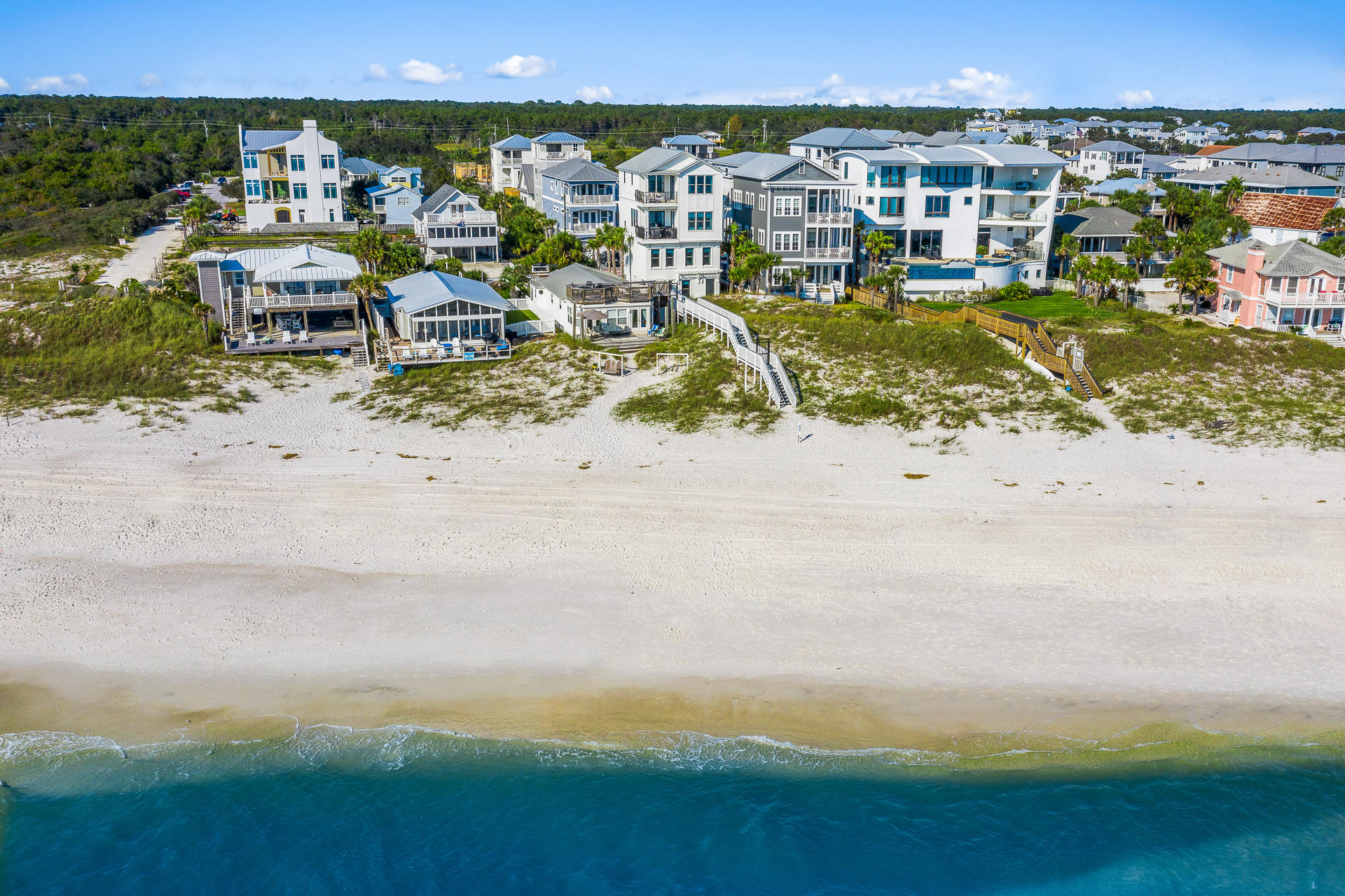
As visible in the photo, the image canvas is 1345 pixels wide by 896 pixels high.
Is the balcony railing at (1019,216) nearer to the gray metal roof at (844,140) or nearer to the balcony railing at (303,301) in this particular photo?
the gray metal roof at (844,140)

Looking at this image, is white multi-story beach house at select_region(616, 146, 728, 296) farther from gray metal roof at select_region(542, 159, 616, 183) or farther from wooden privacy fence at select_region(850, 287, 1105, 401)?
wooden privacy fence at select_region(850, 287, 1105, 401)

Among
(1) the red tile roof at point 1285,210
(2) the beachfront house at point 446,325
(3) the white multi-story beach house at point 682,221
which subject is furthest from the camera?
(1) the red tile roof at point 1285,210

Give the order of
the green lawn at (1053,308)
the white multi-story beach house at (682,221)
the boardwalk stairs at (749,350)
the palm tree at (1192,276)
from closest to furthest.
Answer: the boardwalk stairs at (749,350) → the palm tree at (1192,276) → the green lawn at (1053,308) → the white multi-story beach house at (682,221)

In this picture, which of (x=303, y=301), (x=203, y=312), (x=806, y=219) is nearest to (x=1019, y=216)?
(x=806, y=219)

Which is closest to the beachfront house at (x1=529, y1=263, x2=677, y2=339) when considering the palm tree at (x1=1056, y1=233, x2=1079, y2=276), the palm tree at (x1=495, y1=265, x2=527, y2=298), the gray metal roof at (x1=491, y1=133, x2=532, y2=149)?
the palm tree at (x1=495, y1=265, x2=527, y2=298)

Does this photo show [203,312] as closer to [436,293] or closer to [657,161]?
[436,293]

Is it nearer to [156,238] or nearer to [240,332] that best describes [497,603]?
[240,332]

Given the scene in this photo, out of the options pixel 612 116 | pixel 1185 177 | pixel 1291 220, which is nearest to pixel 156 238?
pixel 1291 220

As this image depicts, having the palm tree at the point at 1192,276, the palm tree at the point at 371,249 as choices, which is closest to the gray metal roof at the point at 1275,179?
the palm tree at the point at 1192,276
